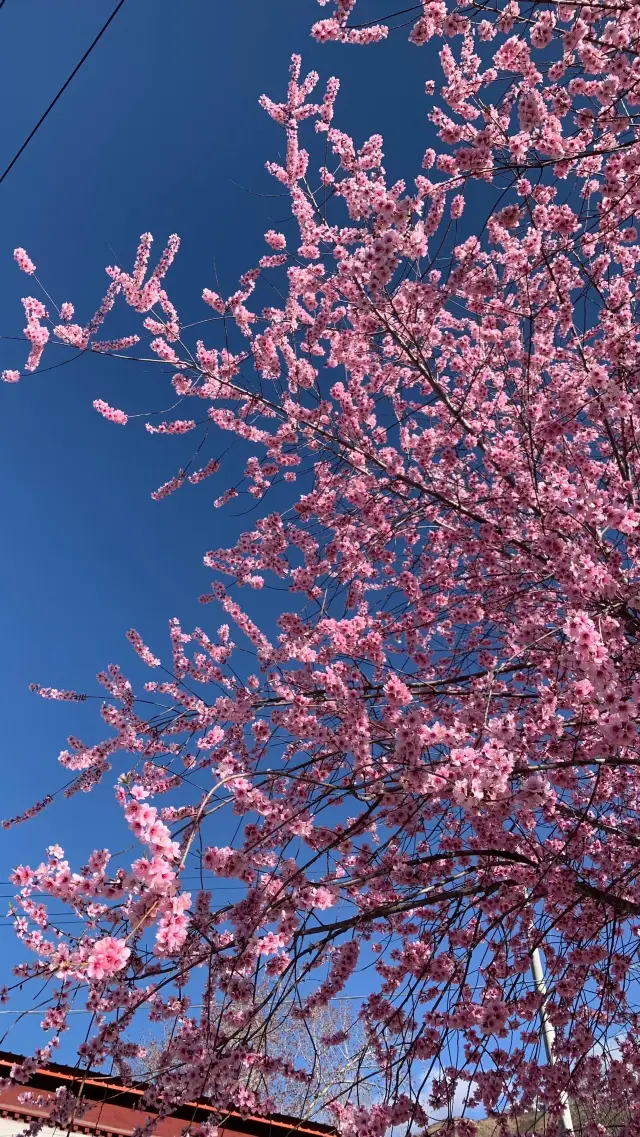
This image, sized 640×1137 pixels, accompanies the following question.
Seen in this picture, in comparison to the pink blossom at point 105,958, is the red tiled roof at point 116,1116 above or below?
below

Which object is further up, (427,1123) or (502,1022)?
(502,1022)

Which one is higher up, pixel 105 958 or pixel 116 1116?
pixel 105 958

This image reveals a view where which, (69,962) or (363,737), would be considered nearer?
(69,962)

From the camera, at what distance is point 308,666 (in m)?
5.11

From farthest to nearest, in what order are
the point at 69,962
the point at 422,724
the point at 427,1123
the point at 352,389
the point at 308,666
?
the point at 352,389
the point at 308,666
the point at 427,1123
the point at 422,724
the point at 69,962

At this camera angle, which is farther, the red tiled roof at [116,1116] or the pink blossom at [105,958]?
the red tiled roof at [116,1116]

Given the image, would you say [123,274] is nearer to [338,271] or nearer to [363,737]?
[338,271]

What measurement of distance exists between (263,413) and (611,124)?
3.13 metres

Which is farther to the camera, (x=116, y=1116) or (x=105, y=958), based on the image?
(x=116, y=1116)

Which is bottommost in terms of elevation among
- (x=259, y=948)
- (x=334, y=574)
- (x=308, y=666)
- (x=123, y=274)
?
(x=259, y=948)

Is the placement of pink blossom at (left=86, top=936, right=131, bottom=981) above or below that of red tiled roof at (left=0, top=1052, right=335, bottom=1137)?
above

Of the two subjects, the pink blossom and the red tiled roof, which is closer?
the pink blossom

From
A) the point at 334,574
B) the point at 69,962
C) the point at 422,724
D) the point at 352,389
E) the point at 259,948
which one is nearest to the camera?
the point at 69,962

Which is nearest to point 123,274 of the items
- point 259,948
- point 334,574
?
point 334,574
